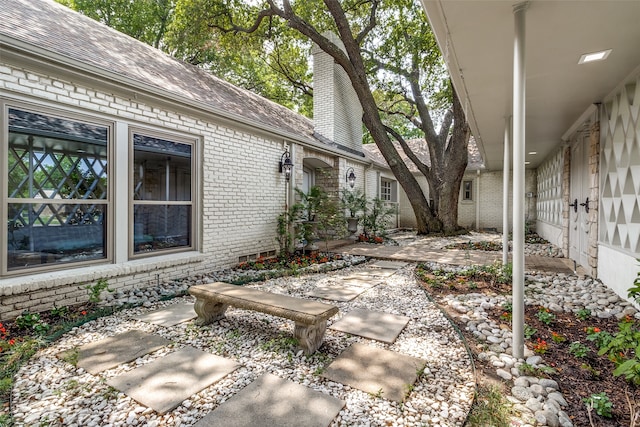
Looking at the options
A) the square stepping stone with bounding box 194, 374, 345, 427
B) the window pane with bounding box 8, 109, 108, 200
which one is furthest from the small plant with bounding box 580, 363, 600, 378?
the window pane with bounding box 8, 109, 108, 200

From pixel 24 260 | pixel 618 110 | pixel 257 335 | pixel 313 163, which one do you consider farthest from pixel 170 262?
pixel 618 110

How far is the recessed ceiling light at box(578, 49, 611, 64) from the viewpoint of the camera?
2811mm

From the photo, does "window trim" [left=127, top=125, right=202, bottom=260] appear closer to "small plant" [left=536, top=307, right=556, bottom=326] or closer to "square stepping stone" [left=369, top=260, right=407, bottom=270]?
"square stepping stone" [left=369, top=260, right=407, bottom=270]

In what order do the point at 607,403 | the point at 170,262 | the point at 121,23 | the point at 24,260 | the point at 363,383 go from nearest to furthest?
1. the point at 607,403
2. the point at 363,383
3. the point at 24,260
4. the point at 170,262
5. the point at 121,23

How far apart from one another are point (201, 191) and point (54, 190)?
5.78 ft

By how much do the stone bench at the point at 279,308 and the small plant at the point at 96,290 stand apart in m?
1.33

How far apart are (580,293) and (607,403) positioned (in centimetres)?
248

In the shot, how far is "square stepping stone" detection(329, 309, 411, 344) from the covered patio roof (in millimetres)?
2555

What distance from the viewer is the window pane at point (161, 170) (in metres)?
4.03

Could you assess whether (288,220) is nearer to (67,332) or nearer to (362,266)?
(362,266)

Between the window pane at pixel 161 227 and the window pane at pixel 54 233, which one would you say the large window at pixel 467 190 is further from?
the window pane at pixel 54 233

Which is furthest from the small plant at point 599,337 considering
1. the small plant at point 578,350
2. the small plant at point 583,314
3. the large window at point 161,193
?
the large window at point 161,193

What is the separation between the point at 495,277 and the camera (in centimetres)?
431

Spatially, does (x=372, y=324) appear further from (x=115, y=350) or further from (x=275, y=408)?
(x=115, y=350)
